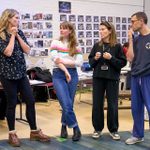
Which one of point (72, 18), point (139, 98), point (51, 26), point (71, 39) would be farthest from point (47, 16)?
point (139, 98)

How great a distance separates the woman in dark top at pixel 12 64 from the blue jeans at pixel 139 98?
118cm

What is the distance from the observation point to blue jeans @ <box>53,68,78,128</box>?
416cm

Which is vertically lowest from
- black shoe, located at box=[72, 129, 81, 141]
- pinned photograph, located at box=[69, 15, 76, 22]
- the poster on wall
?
black shoe, located at box=[72, 129, 81, 141]

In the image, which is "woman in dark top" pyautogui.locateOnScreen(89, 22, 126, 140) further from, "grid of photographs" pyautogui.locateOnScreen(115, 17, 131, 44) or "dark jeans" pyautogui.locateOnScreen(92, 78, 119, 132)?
"grid of photographs" pyautogui.locateOnScreen(115, 17, 131, 44)

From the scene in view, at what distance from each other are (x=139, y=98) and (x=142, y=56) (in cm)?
50

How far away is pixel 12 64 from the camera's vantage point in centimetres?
404

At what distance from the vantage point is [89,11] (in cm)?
845

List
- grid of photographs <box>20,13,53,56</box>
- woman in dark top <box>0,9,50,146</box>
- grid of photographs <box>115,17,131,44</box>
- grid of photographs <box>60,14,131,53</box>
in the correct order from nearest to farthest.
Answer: woman in dark top <box>0,9,50,146</box> → grid of photographs <box>20,13,53,56</box> → grid of photographs <box>60,14,131,53</box> → grid of photographs <box>115,17,131,44</box>

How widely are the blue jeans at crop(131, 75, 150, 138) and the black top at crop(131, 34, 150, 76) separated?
0.28ft

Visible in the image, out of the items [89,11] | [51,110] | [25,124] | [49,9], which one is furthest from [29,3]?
[25,124]

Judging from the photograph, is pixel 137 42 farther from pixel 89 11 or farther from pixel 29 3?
pixel 89 11

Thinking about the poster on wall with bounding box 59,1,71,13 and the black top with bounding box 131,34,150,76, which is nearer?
the black top with bounding box 131,34,150,76

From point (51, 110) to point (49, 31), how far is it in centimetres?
219

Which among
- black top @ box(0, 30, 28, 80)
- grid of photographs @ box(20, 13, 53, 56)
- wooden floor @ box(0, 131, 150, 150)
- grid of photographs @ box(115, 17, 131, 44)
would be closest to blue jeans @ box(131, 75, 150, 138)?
wooden floor @ box(0, 131, 150, 150)
